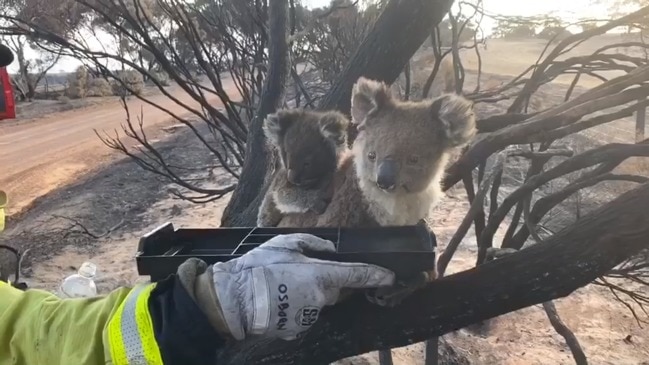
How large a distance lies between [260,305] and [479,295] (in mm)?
688

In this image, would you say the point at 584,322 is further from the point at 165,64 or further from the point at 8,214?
the point at 8,214

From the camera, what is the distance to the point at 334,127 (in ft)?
8.35

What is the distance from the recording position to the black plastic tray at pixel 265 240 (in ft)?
4.63

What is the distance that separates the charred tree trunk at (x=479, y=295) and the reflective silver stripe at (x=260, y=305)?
32 cm

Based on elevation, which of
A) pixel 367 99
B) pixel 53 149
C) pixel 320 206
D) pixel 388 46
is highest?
pixel 388 46

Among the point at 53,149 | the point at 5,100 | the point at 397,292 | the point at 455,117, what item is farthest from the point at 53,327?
the point at 53,149

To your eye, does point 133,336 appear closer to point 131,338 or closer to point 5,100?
point 131,338

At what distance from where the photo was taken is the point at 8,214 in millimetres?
10383

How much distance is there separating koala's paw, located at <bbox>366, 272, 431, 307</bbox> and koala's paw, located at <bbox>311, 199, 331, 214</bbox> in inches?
30.9

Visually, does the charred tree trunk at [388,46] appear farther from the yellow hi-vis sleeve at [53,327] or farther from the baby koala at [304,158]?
the yellow hi-vis sleeve at [53,327]

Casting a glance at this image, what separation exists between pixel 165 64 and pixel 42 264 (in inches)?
205

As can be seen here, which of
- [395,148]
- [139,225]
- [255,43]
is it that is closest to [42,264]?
[139,225]

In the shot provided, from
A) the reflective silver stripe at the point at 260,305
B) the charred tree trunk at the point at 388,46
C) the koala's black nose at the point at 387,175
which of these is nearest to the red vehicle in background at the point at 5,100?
the charred tree trunk at the point at 388,46

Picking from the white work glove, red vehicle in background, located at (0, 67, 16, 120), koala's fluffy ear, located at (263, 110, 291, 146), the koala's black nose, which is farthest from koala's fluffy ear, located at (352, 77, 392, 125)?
red vehicle in background, located at (0, 67, 16, 120)
